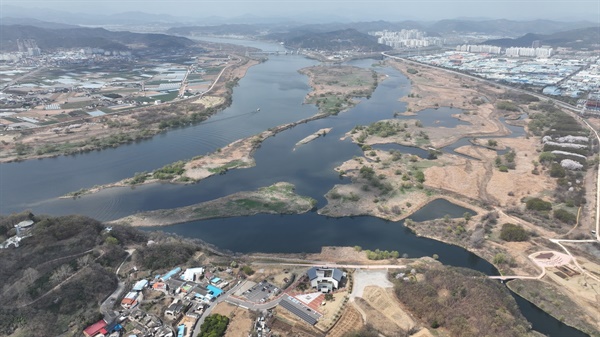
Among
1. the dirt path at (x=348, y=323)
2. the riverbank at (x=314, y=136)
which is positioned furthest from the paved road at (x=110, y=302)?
the riverbank at (x=314, y=136)

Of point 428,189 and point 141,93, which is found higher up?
point 141,93

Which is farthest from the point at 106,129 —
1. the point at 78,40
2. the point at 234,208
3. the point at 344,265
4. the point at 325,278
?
the point at 78,40

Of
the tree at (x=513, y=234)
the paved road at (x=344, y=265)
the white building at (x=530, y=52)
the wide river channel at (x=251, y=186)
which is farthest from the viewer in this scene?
the white building at (x=530, y=52)

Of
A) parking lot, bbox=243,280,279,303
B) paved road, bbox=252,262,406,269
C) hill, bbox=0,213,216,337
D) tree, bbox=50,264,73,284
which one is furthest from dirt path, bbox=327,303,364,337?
tree, bbox=50,264,73,284

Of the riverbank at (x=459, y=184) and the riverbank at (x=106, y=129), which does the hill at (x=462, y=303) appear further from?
the riverbank at (x=106, y=129)

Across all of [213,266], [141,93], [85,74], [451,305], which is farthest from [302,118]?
[85,74]

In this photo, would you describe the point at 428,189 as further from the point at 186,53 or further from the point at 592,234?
the point at 186,53
